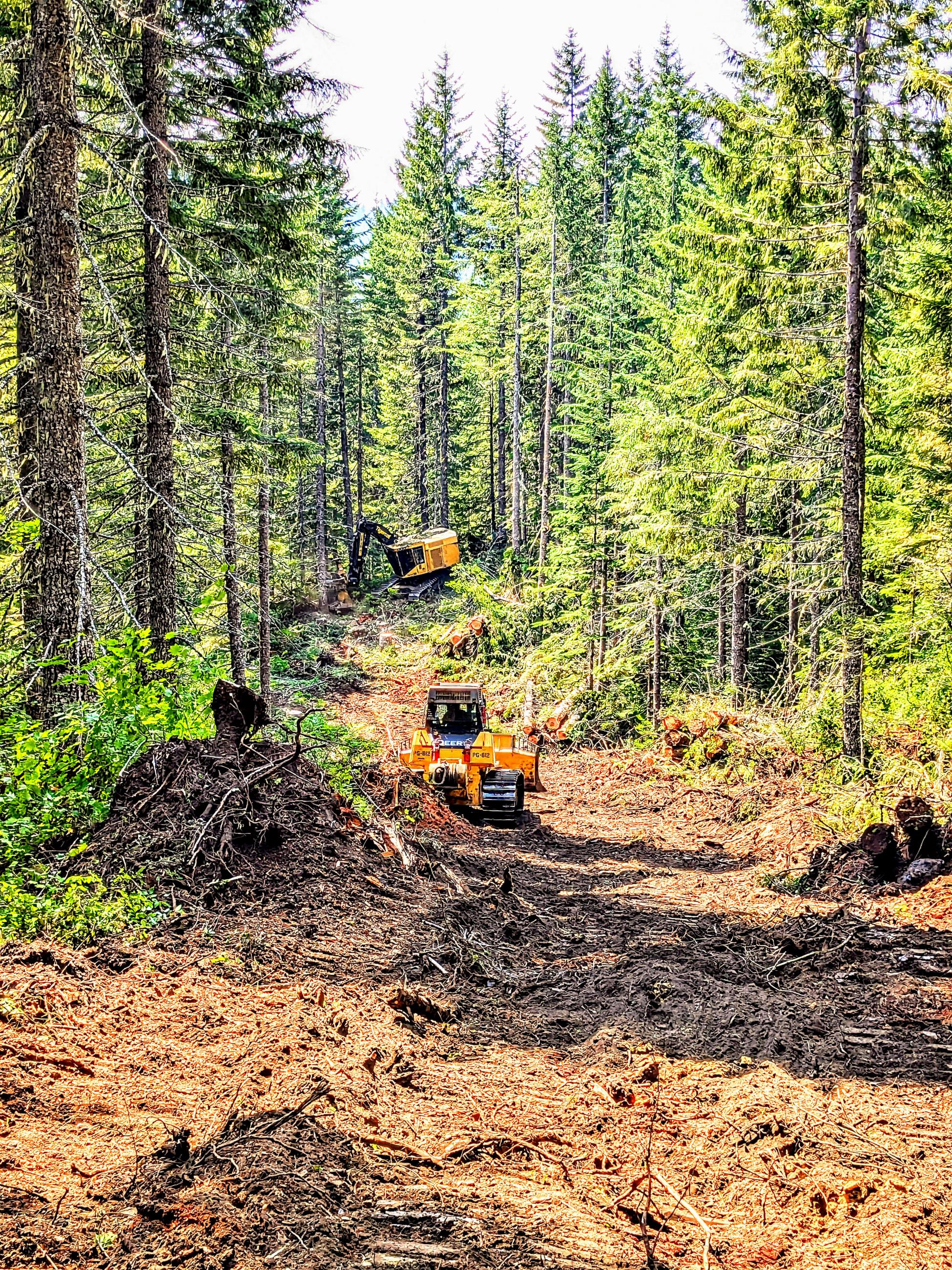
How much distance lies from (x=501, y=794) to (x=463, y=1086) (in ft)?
30.3

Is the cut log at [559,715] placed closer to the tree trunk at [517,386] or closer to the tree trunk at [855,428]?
the tree trunk at [517,386]

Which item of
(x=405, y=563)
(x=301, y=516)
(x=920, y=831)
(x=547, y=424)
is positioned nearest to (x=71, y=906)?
(x=920, y=831)

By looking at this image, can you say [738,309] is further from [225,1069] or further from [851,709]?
[225,1069]

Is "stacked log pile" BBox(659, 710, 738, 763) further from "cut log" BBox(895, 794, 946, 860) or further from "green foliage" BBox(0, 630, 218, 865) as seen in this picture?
"green foliage" BBox(0, 630, 218, 865)

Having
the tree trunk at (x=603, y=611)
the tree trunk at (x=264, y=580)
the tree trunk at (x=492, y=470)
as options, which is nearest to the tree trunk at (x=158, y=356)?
the tree trunk at (x=264, y=580)

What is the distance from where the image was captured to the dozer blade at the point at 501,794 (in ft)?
45.7

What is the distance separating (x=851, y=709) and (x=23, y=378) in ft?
43.1

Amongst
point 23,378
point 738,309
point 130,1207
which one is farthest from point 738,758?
point 130,1207

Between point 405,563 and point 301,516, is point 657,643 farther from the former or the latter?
point 301,516

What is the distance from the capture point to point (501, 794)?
45.7 feet

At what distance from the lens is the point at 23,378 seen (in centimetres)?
1021

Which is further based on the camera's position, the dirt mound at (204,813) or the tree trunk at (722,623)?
the tree trunk at (722,623)

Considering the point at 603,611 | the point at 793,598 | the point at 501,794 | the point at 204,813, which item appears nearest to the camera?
the point at 204,813

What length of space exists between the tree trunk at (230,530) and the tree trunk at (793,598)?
33.4 ft
